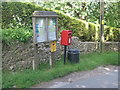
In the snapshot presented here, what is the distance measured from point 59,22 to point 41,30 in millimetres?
4547

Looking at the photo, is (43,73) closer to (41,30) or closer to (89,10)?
(41,30)

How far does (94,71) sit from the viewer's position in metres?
7.21

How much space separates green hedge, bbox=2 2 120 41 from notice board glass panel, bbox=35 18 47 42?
384 centimetres

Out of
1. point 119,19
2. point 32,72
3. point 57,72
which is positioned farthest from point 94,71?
point 119,19

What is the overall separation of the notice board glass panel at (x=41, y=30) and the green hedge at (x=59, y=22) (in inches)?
151

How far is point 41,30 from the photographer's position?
656cm

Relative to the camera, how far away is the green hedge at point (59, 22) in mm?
10109

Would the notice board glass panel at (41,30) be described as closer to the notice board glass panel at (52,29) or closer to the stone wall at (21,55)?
the notice board glass panel at (52,29)

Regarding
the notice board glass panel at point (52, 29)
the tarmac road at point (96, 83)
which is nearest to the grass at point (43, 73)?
the tarmac road at point (96, 83)

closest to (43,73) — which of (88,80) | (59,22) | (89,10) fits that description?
(88,80)

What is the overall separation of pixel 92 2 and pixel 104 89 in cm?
956

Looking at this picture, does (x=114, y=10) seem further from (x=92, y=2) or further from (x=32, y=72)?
(x=32, y=72)

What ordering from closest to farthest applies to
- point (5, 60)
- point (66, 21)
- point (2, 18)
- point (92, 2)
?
1. point (5, 60)
2. point (2, 18)
3. point (66, 21)
4. point (92, 2)

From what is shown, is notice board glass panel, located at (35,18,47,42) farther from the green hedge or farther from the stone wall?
the green hedge
